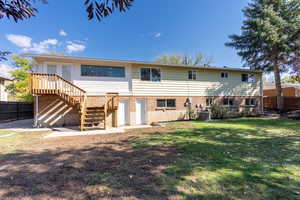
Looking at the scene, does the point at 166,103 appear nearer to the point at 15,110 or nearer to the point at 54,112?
the point at 54,112

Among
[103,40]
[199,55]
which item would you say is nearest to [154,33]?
Answer: [103,40]

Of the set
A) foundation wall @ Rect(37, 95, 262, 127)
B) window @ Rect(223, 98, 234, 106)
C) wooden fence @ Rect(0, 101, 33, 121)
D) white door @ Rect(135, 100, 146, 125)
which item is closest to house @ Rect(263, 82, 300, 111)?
foundation wall @ Rect(37, 95, 262, 127)

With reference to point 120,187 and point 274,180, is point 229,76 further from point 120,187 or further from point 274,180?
point 120,187

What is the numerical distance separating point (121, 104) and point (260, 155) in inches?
337

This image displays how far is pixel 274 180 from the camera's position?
107 inches

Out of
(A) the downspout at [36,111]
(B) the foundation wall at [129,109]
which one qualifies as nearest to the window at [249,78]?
(B) the foundation wall at [129,109]

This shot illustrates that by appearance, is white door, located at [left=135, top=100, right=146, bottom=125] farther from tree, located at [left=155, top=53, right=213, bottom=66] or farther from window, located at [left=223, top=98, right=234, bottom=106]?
tree, located at [left=155, top=53, right=213, bottom=66]

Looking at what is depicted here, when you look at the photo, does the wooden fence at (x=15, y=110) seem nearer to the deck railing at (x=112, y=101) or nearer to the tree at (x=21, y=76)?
the tree at (x=21, y=76)

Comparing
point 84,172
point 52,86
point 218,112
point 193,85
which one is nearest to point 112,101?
point 52,86

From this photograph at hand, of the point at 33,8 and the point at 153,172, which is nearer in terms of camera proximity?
the point at 33,8

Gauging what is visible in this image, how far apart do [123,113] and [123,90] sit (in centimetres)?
175

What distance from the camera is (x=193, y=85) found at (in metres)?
12.5

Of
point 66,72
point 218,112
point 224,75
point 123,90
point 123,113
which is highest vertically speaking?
point 224,75

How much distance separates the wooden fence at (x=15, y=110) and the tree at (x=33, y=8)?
554 inches
